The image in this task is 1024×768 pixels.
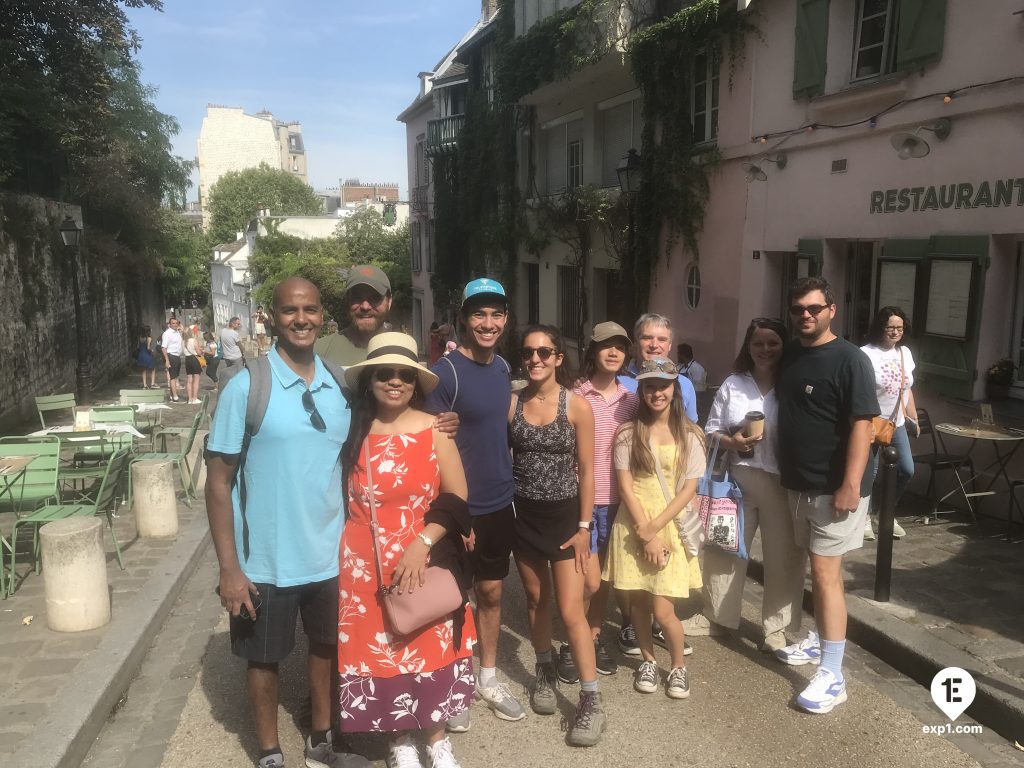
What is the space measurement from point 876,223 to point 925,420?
2256mm

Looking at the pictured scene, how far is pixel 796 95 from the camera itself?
9.23 m

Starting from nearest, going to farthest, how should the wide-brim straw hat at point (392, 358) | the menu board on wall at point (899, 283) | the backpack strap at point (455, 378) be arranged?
1. the wide-brim straw hat at point (392, 358)
2. the backpack strap at point (455, 378)
3. the menu board on wall at point (899, 283)

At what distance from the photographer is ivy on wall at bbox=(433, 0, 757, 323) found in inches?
448

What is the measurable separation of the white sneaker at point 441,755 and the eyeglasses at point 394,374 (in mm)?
1541

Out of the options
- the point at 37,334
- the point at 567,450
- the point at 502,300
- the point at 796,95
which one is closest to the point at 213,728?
the point at 567,450

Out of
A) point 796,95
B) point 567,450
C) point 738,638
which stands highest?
point 796,95

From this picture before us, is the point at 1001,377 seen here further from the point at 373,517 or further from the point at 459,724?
the point at 373,517

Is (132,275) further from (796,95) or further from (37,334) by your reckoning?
(796,95)

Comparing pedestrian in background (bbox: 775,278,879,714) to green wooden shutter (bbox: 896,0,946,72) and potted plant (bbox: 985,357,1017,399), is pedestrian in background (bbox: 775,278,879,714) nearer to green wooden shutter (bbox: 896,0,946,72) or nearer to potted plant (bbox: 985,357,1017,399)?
potted plant (bbox: 985,357,1017,399)

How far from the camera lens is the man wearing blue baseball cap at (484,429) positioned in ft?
11.2

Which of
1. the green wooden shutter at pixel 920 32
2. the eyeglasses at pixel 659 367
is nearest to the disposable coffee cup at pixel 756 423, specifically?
the eyeglasses at pixel 659 367

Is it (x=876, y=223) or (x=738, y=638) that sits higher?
(x=876, y=223)

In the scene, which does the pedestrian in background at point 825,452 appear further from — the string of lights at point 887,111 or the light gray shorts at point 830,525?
the string of lights at point 887,111

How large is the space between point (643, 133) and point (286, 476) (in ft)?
36.3
